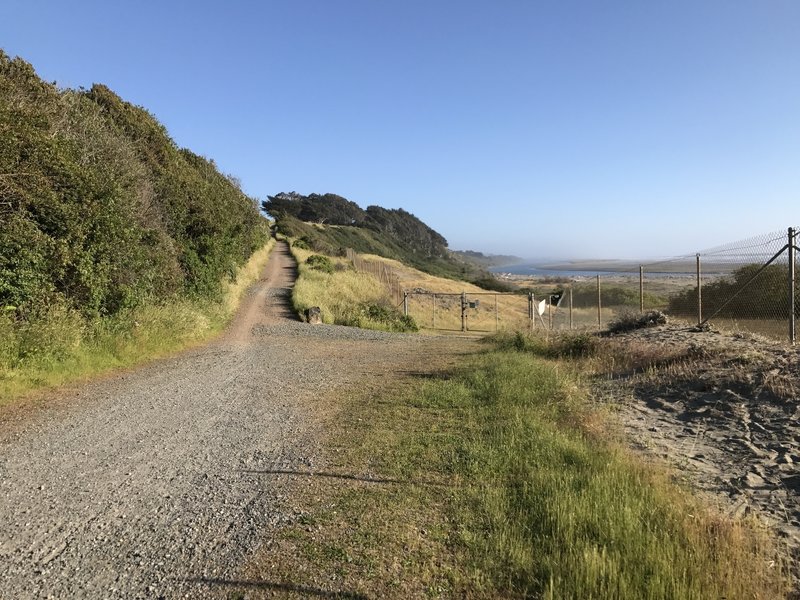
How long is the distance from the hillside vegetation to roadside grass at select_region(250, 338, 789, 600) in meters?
5.67

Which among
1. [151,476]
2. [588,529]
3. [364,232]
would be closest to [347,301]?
[151,476]

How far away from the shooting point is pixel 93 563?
132 inches

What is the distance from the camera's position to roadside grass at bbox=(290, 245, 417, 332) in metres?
21.4

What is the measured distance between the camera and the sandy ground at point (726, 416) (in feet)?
14.6

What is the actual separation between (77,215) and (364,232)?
298 ft

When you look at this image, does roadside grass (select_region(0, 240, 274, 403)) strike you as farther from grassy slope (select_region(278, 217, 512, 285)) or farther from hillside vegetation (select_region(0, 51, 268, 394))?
grassy slope (select_region(278, 217, 512, 285))

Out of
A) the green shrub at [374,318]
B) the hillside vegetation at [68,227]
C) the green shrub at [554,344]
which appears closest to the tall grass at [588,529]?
the green shrub at [554,344]

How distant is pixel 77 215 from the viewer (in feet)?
29.8

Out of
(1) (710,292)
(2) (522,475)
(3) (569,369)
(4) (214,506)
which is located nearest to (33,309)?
(4) (214,506)

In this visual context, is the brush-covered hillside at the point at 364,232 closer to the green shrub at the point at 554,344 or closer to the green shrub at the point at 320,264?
the green shrub at the point at 320,264

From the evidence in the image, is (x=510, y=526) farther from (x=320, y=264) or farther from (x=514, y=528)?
(x=320, y=264)

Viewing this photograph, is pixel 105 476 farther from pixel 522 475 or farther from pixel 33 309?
pixel 33 309

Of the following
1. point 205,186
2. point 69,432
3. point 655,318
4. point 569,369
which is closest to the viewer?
point 69,432

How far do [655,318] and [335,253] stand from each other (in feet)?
134
